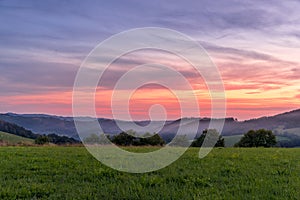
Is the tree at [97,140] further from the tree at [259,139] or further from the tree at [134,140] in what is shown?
the tree at [259,139]

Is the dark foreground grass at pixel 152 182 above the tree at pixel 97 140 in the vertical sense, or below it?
below

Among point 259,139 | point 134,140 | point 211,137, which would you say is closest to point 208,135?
point 211,137

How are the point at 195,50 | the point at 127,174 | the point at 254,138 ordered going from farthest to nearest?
the point at 254,138, the point at 195,50, the point at 127,174

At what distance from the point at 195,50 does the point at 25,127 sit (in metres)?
125

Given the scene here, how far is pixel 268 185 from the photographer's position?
39.4 ft

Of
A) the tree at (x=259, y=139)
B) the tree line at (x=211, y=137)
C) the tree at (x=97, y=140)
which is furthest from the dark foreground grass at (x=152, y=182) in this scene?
the tree at (x=259, y=139)

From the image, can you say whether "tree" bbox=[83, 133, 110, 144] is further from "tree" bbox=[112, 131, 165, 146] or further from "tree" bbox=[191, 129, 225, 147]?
"tree" bbox=[191, 129, 225, 147]

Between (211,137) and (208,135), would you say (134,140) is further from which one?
(211,137)

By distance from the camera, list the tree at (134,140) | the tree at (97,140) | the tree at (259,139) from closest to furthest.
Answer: the tree at (97,140), the tree at (134,140), the tree at (259,139)

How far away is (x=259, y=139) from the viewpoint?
60.2m

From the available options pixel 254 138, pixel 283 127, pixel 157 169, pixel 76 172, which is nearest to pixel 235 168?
pixel 157 169

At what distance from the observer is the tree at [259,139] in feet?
195

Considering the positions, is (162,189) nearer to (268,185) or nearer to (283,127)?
(268,185)

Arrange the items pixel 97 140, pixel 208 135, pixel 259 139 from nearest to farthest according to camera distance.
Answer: pixel 97 140 → pixel 259 139 → pixel 208 135
